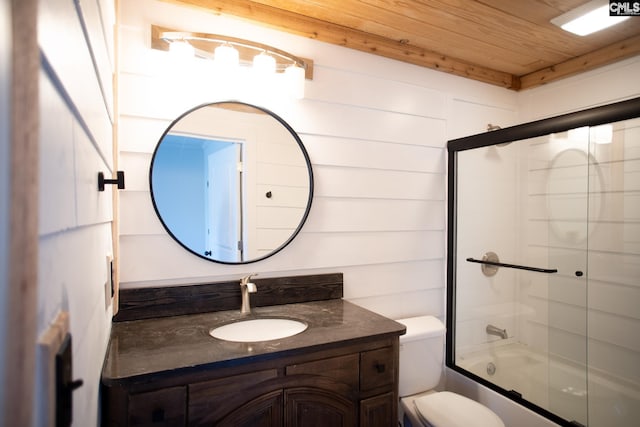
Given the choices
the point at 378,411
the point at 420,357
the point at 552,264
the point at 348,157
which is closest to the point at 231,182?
the point at 348,157

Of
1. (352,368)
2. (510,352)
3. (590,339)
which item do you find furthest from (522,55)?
(352,368)

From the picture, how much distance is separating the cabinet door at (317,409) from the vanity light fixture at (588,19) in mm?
2116

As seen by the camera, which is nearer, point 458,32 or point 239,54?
point 239,54

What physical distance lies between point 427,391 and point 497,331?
668mm

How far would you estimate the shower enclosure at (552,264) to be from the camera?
1740mm

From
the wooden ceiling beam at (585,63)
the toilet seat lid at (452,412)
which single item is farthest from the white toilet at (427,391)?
the wooden ceiling beam at (585,63)

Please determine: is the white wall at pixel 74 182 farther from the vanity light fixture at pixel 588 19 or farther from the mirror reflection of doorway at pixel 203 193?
the vanity light fixture at pixel 588 19

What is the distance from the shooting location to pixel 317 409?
126cm

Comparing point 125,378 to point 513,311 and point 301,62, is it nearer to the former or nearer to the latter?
point 301,62

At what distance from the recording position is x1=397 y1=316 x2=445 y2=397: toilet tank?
1.83 meters

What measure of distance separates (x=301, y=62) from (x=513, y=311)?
6.62 ft

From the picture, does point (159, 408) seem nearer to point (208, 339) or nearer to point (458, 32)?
point (208, 339)

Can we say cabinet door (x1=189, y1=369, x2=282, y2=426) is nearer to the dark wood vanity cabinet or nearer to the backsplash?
the dark wood vanity cabinet

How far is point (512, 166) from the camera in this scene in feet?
7.05
